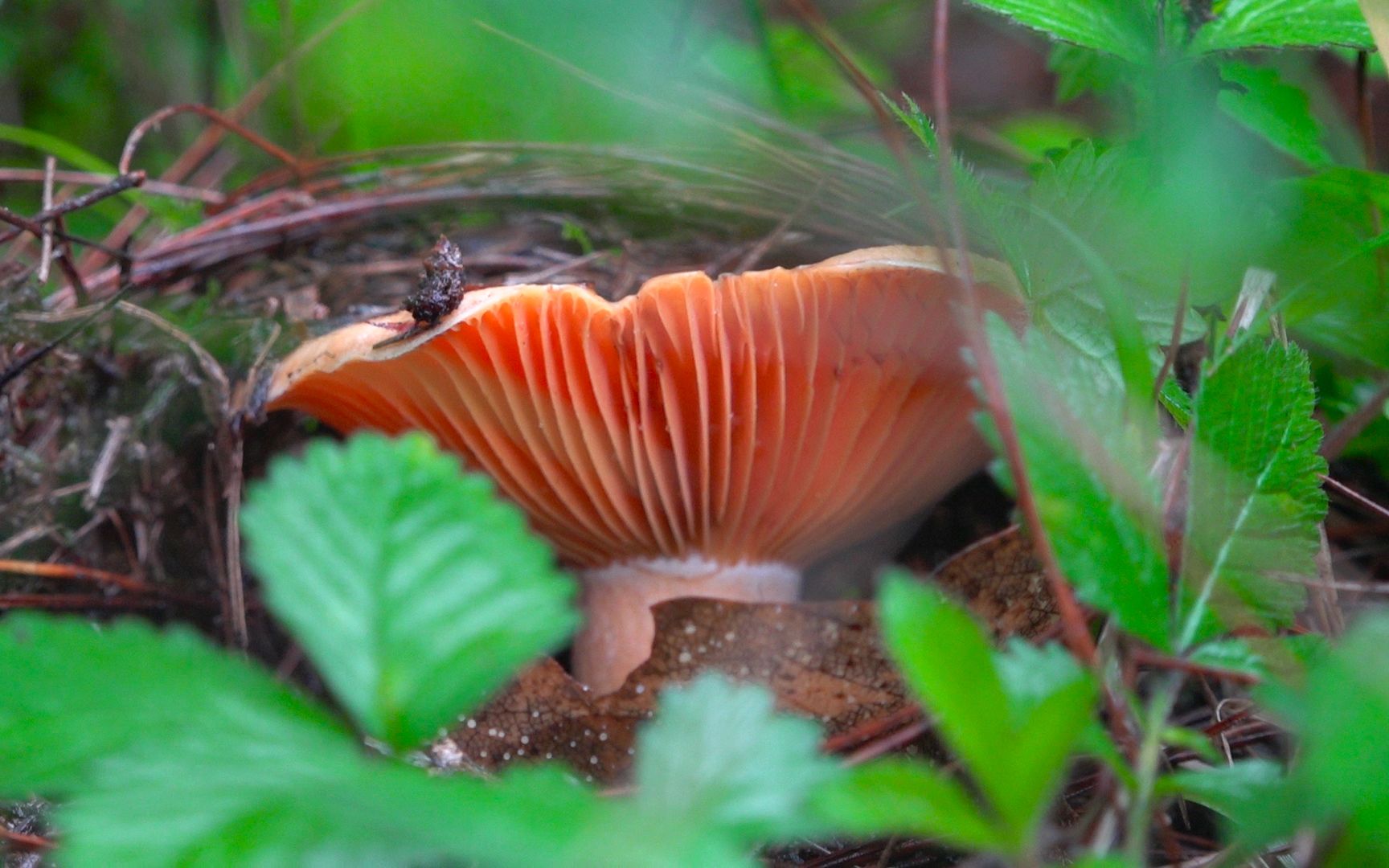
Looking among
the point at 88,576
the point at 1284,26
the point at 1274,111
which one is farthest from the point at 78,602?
the point at 1274,111

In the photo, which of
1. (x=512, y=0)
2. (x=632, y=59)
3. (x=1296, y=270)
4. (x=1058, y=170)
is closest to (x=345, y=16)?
(x=512, y=0)

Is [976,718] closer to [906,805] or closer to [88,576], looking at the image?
[906,805]

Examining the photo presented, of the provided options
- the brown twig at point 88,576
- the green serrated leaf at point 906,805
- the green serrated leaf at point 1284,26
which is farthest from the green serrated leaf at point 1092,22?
the brown twig at point 88,576

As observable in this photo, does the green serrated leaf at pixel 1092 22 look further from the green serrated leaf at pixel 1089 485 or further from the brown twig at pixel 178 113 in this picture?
the brown twig at pixel 178 113

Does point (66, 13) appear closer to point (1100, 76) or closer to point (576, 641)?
point (576, 641)

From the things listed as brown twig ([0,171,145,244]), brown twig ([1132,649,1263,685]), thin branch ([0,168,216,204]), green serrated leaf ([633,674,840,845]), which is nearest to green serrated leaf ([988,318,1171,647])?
brown twig ([1132,649,1263,685])

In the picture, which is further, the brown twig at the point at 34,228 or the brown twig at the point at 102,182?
the brown twig at the point at 102,182

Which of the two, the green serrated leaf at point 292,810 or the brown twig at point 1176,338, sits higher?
the brown twig at point 1176,338
